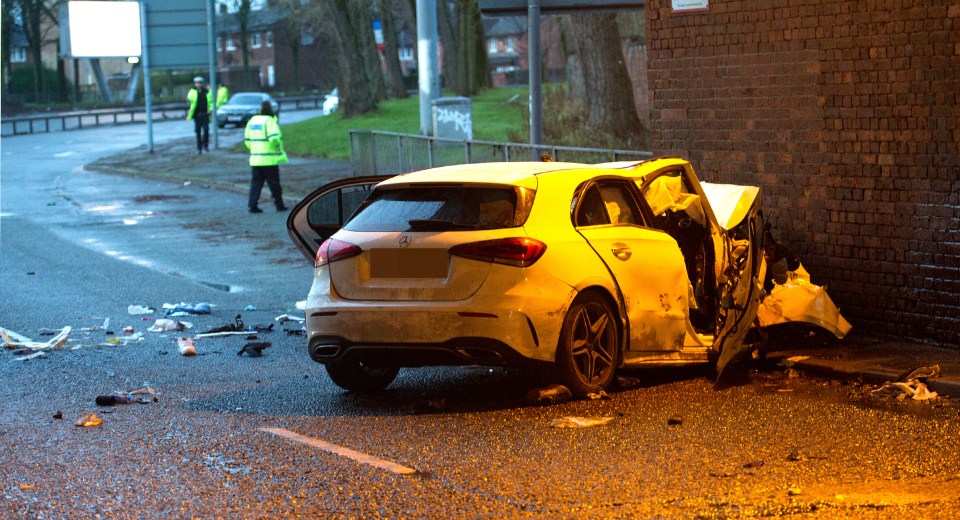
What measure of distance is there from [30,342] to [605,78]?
63.4 ft

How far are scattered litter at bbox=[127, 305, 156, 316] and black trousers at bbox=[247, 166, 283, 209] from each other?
9491 millimetres

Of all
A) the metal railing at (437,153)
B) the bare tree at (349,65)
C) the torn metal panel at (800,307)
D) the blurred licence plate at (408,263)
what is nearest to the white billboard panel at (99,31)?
the bare tree at (349,65)

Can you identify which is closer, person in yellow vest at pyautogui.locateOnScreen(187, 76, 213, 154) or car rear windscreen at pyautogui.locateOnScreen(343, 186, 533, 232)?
car rear windscreen at pyautogui.locateOnScreen(343, 186, 533, 232)

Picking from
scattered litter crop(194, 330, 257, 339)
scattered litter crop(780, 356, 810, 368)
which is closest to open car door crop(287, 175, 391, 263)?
scattered litter crop(194, 330, 257, 339)

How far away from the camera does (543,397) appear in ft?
25.1

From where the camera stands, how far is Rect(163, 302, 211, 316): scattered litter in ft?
39.1

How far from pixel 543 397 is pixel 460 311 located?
72cm

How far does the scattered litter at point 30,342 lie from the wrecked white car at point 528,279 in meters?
2.95

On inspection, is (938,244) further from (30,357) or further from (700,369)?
(30,357)

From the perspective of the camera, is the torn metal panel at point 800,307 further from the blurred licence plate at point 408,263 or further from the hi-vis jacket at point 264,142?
the hi-vis jacket at point 264,142

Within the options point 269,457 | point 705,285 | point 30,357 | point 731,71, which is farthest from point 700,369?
point 30,357

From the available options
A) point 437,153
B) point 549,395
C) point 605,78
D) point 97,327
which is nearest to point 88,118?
point 605,78

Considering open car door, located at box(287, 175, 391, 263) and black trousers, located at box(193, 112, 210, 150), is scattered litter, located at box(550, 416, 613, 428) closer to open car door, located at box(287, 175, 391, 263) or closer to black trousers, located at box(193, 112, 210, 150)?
A: open car door, located at box(287, 175, 391, 263)

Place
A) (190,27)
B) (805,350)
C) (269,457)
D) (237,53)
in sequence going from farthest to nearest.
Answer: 1. (237,53)
2. (190,27)
3. (805,350)
4. (269,457)
